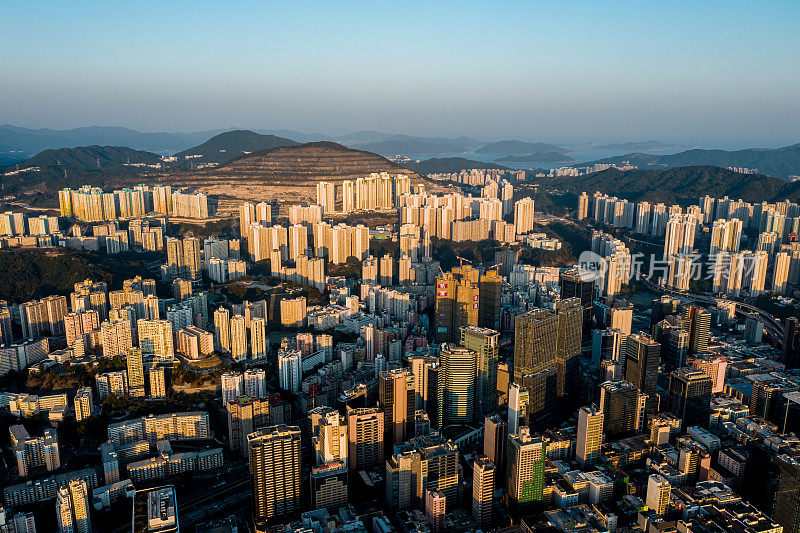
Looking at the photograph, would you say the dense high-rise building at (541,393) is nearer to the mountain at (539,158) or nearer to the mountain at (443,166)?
the mountain at (443,166)

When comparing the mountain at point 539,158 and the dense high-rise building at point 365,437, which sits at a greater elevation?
the mountain at point 539,158

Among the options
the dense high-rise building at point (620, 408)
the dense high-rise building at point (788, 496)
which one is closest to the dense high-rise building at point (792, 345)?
the dense high-rise building at point (620, 408)

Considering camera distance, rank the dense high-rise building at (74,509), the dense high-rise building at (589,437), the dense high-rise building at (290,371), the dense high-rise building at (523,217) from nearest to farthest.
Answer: the dense high-rise building at (74,509)
the dense high-rise building at (589,437)
the dense high-rise building at (290,371)
the dense high-rise building at (523,217)

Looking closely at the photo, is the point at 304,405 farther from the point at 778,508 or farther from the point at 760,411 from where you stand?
the point at 760,411

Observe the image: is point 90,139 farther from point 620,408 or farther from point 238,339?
point 620,408

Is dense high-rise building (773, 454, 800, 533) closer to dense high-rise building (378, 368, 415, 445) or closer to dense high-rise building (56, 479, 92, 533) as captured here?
dense high-rise building (378, 368, 415, 445)

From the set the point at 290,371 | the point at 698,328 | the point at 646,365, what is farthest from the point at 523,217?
the point at 290,371
